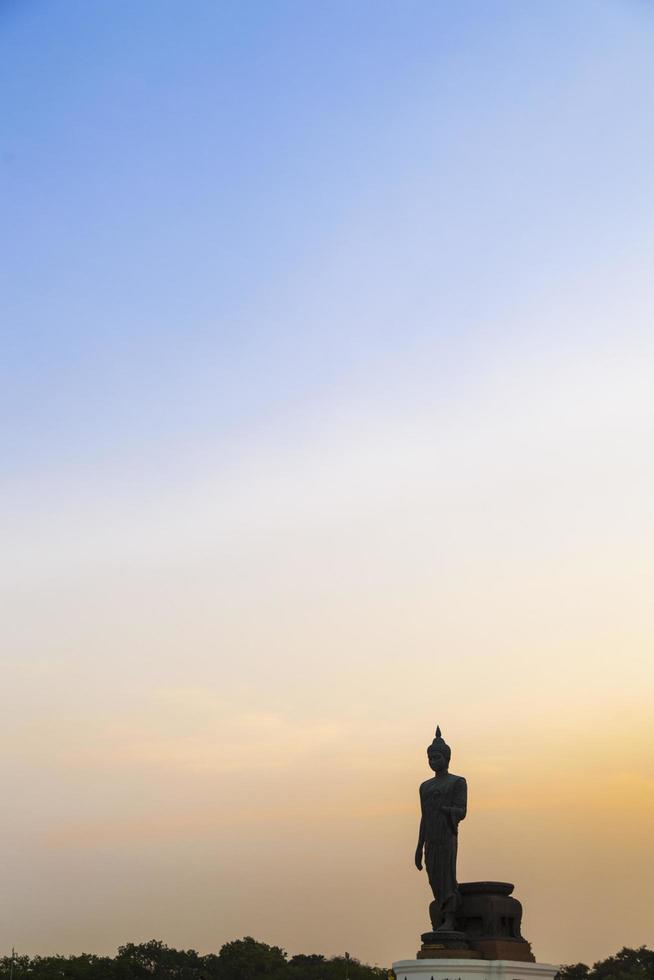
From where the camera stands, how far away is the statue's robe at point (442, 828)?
92.5 feet

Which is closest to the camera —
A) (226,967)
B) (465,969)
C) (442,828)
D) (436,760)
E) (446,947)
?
(465,969)

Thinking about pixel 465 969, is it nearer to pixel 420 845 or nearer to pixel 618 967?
pixel 420 845

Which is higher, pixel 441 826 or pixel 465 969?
pixel 441 826

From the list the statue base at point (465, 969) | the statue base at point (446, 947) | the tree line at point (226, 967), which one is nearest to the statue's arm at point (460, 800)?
the statue base at point (446, 947)

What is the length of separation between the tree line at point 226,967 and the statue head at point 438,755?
45.3 meters

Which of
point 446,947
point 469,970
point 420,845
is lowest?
point 469,970

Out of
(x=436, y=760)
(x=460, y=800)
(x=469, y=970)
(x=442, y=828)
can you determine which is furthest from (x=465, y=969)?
(x=436, y=760)

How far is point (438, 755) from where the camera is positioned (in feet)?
96.0

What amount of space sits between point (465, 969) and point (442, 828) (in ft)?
12.6

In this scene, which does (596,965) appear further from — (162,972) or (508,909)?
(508,909)

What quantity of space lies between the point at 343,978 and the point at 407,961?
4774 cm

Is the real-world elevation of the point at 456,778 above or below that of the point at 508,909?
above

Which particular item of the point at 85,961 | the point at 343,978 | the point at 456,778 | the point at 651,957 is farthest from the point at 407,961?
the point at 651,957

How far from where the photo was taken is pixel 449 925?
27125mm
